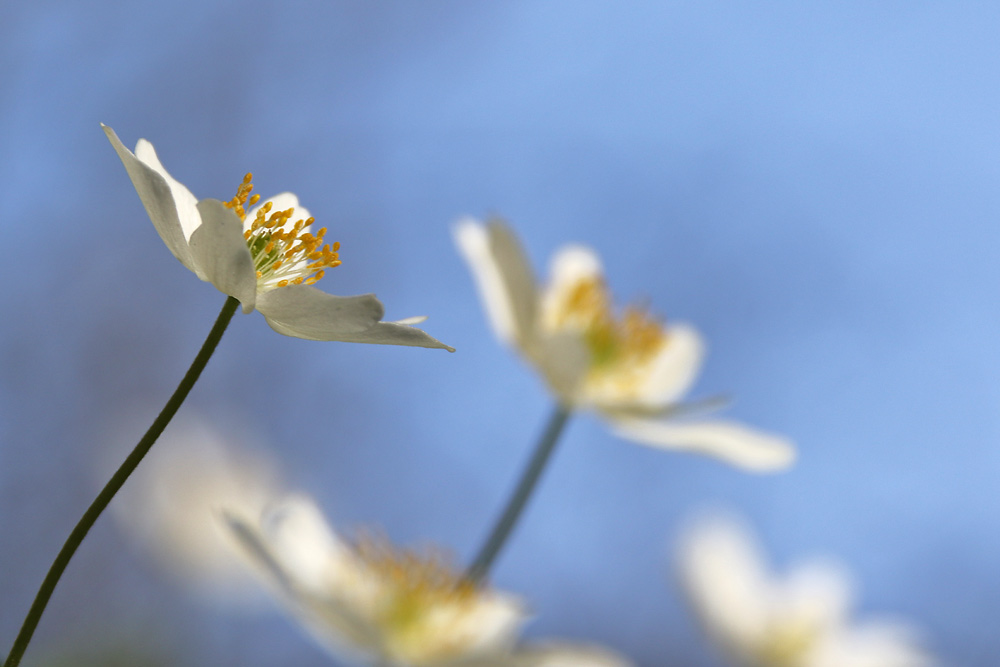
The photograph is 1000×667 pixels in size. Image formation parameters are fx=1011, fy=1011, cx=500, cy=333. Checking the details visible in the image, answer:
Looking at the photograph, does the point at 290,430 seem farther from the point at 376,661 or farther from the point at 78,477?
the point at 376,661

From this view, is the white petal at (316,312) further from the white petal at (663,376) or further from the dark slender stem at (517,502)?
the white petal at (663,376)

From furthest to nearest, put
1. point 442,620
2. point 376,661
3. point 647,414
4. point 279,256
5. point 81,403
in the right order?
point 81,403 < point 647,414 < point 442,620 < point 376,661 < point 279,256

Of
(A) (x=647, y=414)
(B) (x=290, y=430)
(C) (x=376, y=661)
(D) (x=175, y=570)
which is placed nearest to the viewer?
(C) (x=376, y=661)

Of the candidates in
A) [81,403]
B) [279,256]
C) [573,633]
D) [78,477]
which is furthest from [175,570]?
[573,633]

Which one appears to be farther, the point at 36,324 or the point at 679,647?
the point at 679,647

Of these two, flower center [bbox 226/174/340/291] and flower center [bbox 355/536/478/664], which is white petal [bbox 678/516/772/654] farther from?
flower center [bbox 226/174/340/291]

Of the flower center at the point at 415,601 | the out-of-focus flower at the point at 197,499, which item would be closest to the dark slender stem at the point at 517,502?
the flower center at the point at 415,601
